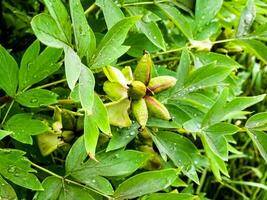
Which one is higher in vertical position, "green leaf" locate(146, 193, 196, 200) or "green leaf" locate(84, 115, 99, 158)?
"green leaf" locate(84, 115, 99, 158)

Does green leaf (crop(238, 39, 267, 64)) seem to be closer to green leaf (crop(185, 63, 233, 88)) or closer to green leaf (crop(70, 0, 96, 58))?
green leaf (crop(185, 63, 233, 88))

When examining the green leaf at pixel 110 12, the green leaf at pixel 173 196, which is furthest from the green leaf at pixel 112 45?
the green leaf at pixel 173 196

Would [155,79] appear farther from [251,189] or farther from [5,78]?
[251,189]

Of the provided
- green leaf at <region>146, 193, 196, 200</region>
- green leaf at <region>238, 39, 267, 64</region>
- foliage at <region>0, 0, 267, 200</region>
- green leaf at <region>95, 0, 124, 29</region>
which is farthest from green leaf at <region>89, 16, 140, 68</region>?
green leaf at <region>238, 39, 267, 64</region>

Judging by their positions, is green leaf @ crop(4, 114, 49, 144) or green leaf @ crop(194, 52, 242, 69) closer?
green leaf @ crop(4, 114, 49, 144)

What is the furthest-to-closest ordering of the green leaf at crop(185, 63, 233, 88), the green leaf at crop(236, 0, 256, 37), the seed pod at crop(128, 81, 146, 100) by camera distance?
1. the green leaf at crop(236, 0, 256, 37)
2. the green leaf at crop(185, 63, 233, 88)
3. the seed pod at crop(128, 81, 146, 100)

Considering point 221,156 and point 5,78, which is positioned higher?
point 5,78

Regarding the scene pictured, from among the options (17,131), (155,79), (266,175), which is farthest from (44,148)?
(266,175)
